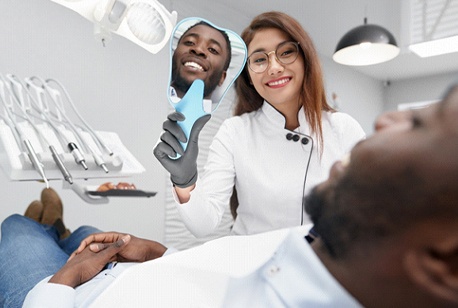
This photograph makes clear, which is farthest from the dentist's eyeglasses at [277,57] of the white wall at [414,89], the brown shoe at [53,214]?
the white wall at [414,89]

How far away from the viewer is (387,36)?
9.15 feet

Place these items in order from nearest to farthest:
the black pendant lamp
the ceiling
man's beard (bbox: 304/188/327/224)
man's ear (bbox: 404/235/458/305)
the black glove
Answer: man's ear (bbox: 404/235/458/305), man's beard (bbox: 304/188/327/224), the black glove, the black pendant lamp, the ceiling

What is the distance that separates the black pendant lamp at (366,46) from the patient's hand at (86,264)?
2.27 metres

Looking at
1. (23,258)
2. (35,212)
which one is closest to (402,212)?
(23,258)

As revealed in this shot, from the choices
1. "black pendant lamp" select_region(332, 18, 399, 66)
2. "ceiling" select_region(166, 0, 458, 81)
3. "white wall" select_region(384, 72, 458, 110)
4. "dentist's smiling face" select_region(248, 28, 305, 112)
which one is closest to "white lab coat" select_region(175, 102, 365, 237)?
"dentist's smiling face" select_region(248, 28, 305, 112)

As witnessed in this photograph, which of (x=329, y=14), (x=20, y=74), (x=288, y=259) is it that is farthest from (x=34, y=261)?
(x=329, y=14)

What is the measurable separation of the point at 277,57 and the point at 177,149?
0.53 meters

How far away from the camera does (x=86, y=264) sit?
3.59ft

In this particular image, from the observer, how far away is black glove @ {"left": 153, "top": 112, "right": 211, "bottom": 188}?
39.7 inches

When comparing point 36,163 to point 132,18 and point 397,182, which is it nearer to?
point 132,18

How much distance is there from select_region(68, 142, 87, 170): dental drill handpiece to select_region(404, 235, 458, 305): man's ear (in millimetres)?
1104

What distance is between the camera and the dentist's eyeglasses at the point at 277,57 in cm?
135

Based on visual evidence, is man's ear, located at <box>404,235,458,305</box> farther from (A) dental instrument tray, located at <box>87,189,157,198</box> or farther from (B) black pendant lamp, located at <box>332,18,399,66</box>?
(B) black pendant lamp, located at <box>332,18,399,66</box>

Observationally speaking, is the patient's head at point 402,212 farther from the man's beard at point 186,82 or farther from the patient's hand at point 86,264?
the patient's hand at point 86,264
